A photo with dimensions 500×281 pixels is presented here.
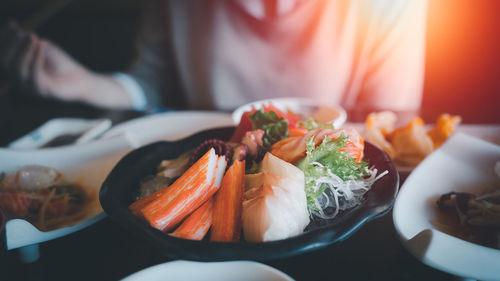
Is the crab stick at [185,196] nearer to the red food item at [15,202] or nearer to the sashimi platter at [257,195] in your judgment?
the sashimi platter at [257,195]

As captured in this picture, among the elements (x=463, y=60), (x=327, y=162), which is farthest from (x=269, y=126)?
(x=463, y=60)

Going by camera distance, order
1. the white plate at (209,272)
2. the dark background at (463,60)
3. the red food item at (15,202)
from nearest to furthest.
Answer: the white plate at (209,272) → the red food item at (15,202) → the dark background at (463,60)

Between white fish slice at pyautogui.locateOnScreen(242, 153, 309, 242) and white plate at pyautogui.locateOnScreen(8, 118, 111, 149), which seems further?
white plate at pyautogui.locateOnScreen(8, 118, 111, 149)

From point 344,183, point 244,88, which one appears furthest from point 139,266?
point 244,88

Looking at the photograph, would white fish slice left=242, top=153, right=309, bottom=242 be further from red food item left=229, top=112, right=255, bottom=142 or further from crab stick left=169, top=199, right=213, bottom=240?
red food item left=229, top=112, right=255, bottom=142

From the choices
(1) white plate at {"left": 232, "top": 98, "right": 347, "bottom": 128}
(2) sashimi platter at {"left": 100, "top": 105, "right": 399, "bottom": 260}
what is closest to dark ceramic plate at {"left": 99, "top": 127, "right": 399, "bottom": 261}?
(2) sashimi platter at {"left": 100, "top": 105, "right": 399, "bottom": 260}

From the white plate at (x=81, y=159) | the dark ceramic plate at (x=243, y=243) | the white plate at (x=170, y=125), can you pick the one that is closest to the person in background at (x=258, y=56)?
the white plate at (x=170, y=125)

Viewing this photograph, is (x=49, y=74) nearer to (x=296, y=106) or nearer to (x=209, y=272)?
(x=296, y=106)
